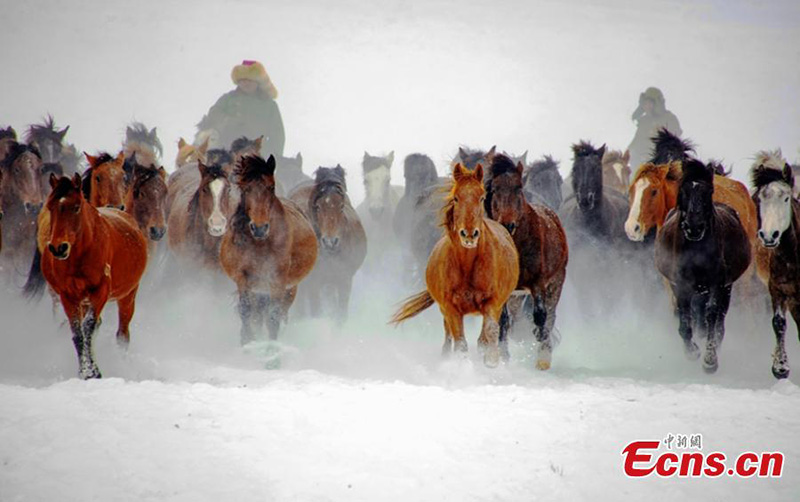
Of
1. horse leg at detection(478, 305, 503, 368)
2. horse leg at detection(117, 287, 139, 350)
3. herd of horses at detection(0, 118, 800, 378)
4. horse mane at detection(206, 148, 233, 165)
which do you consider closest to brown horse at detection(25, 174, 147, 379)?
herd of horses at detection(0, 118, 800, 378)

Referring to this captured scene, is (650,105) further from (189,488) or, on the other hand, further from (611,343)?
(189,488)

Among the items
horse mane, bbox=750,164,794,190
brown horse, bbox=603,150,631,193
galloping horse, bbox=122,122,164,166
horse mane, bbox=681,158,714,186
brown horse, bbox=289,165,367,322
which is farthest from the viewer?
brown horse, bbox=603,150,631,193

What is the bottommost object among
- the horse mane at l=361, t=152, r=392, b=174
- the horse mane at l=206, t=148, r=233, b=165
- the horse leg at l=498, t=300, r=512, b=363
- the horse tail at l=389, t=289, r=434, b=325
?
the horse leg at l=498, t=300, r=512, b=363

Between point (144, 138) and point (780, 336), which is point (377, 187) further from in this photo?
point (780, 336)

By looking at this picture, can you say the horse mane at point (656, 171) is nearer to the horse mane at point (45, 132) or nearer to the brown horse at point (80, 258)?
the brown horse at point (80, 258)

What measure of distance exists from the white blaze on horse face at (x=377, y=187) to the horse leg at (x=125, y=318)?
7.18 meters

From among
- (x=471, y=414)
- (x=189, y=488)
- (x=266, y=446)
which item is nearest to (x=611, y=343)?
(x=471, y=414)

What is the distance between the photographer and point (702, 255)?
25.4 feet

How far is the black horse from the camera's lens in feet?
38.0

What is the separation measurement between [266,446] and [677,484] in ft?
8.88

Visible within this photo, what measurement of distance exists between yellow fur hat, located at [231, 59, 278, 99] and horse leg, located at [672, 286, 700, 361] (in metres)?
9.85

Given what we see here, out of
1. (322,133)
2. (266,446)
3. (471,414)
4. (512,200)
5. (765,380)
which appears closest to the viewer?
(266,446)

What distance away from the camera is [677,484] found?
14.2 feet

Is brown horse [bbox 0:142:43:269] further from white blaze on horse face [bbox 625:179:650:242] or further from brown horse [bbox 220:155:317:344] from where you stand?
white blaze on horse face [bbox 625:179:650:242]
